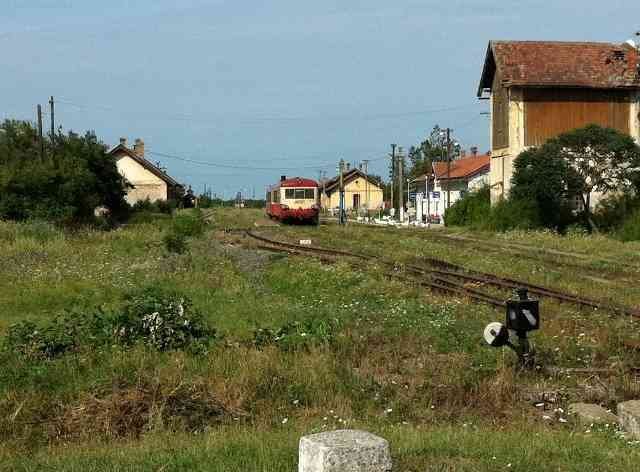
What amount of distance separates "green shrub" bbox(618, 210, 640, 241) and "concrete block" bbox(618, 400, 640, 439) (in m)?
25.1

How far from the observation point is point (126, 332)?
29.3 feet

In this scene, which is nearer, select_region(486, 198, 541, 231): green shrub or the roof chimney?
select_region(486, 198, 541, 231): green shrub

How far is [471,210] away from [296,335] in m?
36.9

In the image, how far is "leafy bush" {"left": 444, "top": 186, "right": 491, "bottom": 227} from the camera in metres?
42.6

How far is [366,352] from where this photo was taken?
352 inches

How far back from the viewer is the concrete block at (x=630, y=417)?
6224mm

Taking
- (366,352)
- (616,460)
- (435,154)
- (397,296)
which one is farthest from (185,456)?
(435,154)

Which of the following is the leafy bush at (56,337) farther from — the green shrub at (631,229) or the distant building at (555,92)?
the distant building at (555,92)

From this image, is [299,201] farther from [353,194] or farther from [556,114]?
[353,194]

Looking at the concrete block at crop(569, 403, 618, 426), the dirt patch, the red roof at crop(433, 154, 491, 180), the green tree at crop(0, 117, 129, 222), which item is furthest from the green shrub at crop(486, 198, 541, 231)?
the dirt patch

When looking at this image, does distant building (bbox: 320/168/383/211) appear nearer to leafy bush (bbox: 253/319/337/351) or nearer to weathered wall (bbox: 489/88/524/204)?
weathered wall (bbox: 489/88/524/204)

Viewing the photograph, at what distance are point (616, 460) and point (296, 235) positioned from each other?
101 ft

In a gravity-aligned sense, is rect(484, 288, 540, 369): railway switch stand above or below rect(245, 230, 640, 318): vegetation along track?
above

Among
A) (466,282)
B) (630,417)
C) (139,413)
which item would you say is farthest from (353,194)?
(630,417)
